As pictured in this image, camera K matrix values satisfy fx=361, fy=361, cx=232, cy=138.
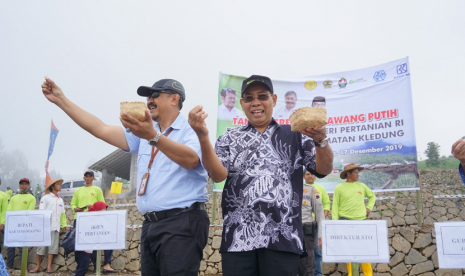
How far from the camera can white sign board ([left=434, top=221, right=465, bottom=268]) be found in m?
2.89

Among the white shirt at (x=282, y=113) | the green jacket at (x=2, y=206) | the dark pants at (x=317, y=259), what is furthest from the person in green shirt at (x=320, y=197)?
the green jacket at (x=2, y=206)

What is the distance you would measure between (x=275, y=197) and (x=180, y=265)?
0.62m

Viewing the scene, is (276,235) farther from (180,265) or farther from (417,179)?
(417,179)

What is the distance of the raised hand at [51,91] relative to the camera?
220 cm

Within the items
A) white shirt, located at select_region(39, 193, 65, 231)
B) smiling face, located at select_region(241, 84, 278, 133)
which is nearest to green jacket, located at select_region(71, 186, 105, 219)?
white shirt, located at select_region(39, 193, 65, 231)

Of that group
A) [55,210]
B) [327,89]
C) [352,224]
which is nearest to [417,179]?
[327,89]

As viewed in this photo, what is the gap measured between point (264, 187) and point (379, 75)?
5426 millimetres

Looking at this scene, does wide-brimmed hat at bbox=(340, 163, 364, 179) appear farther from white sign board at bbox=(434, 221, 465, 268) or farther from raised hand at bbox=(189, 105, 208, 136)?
raised hand at bbox=(189, 105, 208, 136)

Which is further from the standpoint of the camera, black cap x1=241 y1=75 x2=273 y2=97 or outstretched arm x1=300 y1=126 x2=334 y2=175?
black cap x1=241 y1=75 x2=273 y2=97

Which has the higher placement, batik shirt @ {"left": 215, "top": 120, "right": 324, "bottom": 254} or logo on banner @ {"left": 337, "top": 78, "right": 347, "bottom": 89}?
logo on banner @ {"left": 337, "top": 78, "right": 347, "bottom": 89}

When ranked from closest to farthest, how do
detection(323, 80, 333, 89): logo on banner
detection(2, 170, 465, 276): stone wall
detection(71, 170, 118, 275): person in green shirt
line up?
detection(2, 170, 465, 276): stone wall < detection(323, 80, 333, 89): logo on banner < detection(71, 170, 118, 275): person in green shirt

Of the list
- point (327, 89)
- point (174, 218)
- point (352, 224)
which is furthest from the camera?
point (327, 89)

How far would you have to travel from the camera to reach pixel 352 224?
3.03 metres

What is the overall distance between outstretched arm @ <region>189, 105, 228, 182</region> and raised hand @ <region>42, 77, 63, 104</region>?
3.44 feet
